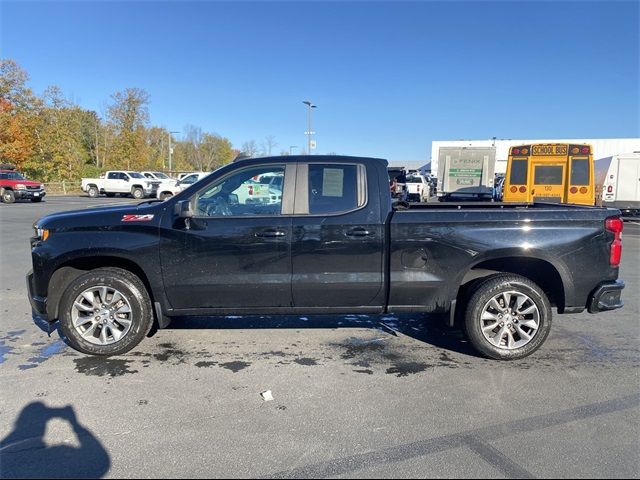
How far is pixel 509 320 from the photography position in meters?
4.35

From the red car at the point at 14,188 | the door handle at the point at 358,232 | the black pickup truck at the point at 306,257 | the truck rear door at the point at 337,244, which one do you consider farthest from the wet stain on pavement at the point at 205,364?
the red car at the point at 14,188

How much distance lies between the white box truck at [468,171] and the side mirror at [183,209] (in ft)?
66.2

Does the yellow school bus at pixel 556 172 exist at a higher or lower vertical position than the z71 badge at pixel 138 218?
higher

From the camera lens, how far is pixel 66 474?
8.71ft

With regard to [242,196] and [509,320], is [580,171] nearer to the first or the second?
[509,320]

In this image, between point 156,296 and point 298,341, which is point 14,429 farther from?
point 298,341

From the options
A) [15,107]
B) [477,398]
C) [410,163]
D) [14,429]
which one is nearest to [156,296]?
[14,429]

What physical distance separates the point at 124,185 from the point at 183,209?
1293 inches

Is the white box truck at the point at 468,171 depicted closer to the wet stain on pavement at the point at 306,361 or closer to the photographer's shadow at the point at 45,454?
the wet stain on pavement at the point at 306,361

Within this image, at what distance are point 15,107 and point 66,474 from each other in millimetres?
48562

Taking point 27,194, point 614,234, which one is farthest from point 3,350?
point 27,194

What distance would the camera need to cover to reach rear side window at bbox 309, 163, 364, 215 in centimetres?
434

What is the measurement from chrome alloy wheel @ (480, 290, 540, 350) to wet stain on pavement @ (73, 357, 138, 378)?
3.28 meters

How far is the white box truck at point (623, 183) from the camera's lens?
16.7m
